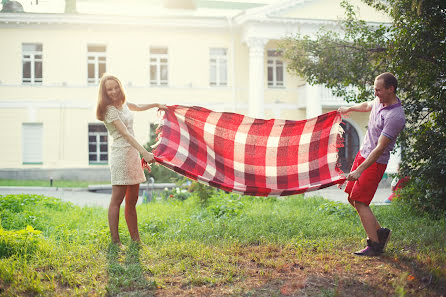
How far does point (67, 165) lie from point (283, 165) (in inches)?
737

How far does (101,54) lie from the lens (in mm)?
23328

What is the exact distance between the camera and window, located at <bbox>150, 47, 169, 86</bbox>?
23797mm

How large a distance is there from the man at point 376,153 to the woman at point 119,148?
232 centimetres

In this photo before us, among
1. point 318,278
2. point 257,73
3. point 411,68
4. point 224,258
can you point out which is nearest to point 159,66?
point 257,73

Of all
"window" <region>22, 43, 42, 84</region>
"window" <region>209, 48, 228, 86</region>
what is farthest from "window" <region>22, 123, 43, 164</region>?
"window" <region>209, 48, 228, 86</region>

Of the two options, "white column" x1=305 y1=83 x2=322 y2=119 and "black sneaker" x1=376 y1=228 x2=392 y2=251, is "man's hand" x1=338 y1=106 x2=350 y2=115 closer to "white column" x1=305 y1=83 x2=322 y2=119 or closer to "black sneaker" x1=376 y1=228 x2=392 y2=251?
"black sneaker" x1=376 y1=228 x2=392 y2=251

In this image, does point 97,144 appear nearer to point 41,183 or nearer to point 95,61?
point 41,183

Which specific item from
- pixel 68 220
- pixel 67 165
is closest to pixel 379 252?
pixel 68 220

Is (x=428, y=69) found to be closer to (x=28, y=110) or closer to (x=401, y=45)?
(x=401, y=45)

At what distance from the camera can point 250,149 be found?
6.13m

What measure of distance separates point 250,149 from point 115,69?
60.5ft

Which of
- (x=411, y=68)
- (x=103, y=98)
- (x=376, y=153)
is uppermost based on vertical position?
(x=411, y=68)

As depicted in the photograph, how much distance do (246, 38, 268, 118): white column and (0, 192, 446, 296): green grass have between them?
1590 centimetres

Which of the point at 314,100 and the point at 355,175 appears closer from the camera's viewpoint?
the point at 355,175
